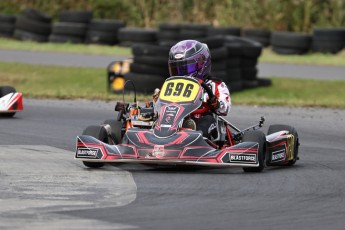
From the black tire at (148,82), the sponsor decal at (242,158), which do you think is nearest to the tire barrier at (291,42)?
the black tire at (148,82)

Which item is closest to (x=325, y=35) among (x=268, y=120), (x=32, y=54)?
(x=32, y=54)

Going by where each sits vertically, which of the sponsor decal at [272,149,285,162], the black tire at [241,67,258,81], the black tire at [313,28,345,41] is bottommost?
the black tire at [313,28,345,41]

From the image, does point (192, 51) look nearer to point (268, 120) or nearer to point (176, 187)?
point (176, 187)

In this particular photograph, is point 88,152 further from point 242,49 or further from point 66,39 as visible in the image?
point 66,39

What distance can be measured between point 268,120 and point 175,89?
4423 mm

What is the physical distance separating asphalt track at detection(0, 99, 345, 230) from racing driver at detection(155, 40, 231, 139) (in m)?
0.51

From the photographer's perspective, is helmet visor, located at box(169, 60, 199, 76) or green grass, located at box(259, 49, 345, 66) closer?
helmet visor, located at box(169, 60, 199, 76)

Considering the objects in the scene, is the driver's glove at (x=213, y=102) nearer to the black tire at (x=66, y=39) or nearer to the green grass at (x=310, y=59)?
the green grass at (x=310, y=59)

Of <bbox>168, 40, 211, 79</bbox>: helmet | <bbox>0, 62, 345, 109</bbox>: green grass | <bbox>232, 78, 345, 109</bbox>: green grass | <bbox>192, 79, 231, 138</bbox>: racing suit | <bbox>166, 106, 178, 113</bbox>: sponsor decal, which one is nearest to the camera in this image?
<bbox>166, 106, 178, 113</bbox>: sponsor decal

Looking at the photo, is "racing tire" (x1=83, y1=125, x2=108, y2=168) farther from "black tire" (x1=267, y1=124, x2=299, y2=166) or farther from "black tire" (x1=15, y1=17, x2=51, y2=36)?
"black tire" (x1=15, y1=17, x2=51, y2=36)

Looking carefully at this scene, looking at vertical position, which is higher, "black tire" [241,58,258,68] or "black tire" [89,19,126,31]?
"black tire" [241,58,258,68]

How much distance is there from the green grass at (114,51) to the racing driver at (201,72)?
12.8 metres

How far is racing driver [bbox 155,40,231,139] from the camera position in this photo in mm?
8109

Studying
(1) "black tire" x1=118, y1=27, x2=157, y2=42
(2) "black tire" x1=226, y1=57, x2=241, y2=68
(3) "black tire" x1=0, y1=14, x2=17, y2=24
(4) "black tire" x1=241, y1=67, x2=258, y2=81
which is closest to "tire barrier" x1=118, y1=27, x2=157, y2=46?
(1) "black tire" x1=118, y1=27, x2=157, y2=42
